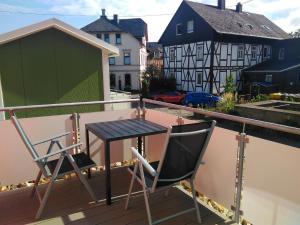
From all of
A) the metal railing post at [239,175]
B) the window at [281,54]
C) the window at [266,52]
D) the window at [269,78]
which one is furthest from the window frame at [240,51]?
the metal railing post at [239,175]

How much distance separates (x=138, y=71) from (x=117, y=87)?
3.12 meters

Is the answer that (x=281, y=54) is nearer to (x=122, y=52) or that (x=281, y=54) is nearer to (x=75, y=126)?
(x=122, y=52)

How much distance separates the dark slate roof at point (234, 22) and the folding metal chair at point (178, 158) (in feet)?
63.3

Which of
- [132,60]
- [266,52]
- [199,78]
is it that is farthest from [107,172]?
[132,60]

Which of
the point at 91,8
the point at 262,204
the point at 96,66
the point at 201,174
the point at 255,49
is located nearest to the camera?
the point at 262,204

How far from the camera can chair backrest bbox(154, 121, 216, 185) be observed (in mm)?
2234

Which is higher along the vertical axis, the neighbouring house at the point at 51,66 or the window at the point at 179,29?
the window at the point at 179,29

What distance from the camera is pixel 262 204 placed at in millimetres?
2211

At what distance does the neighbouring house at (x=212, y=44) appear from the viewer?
2109 centimetres

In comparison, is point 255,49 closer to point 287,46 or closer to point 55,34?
point 287,46

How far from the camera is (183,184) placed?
3.36 m

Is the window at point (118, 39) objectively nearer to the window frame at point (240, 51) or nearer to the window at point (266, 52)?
the window frame at point (240, 51)

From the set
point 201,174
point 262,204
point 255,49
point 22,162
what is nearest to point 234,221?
point 262,204

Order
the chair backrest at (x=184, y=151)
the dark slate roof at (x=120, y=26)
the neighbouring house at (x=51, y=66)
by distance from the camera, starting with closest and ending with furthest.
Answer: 1. the chair backrest at (x=184, y=151)
2. the neighbouring house at (x=51, y=66)
3. the dark slate roof at (x=120, y=26)
